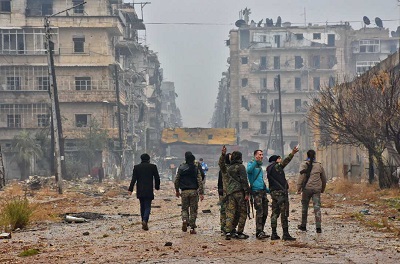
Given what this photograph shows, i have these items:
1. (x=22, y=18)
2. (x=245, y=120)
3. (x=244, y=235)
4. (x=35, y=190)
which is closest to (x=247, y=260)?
(x=244, y=235)

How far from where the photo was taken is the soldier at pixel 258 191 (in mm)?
13727

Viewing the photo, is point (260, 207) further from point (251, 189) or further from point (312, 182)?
point (312, 182)

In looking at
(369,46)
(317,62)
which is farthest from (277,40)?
(369,46)

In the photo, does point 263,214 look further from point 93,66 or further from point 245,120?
point 245,120

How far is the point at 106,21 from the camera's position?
67000mm

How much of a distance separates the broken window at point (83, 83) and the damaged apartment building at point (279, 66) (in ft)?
138

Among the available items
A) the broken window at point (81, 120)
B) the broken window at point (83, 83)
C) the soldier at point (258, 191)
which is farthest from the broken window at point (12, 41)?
the soldier at point (258, 191)

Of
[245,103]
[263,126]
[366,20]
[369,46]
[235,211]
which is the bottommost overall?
[235,211]

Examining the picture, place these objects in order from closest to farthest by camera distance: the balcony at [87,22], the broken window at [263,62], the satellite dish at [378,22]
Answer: the balcony at [87,22], the broken window at [263,62], the satellite dish at [378,22]

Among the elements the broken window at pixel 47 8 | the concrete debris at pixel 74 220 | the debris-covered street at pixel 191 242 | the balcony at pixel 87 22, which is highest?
the broken window at pixel 47 8

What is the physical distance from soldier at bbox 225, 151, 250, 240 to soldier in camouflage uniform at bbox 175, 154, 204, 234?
4.40ft

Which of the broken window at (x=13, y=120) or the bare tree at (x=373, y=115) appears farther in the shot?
the broken window at (x=13, y=120)

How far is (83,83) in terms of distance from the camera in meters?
67.6

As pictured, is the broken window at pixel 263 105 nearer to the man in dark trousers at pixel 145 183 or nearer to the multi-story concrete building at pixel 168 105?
the multi-story concrete building at pixel 168 105
